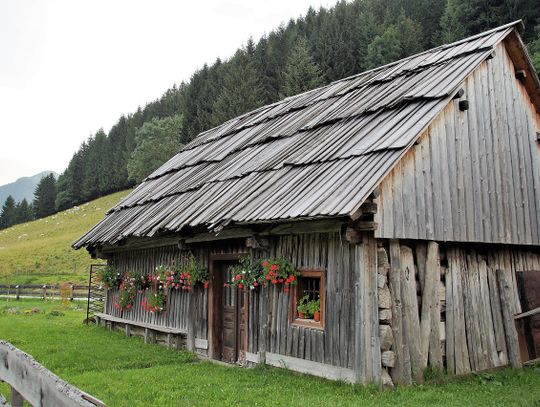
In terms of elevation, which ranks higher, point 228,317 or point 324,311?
point 324,311

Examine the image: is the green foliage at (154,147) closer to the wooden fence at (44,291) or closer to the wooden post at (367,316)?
the wooden fence at (44,291)

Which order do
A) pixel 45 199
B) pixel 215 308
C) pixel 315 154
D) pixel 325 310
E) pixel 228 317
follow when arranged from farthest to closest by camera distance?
pixel 45 199 < pixel 215 308 < pixel 228 317 < pixel 315 154 < pixel 325 310

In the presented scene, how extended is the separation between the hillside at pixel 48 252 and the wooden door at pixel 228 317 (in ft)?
86.4

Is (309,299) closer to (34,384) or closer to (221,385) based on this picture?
(221,385)

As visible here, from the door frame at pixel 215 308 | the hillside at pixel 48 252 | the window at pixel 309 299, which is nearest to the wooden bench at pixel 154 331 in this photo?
the door frame at pixel 215 308

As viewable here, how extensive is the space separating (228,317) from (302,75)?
4416cm

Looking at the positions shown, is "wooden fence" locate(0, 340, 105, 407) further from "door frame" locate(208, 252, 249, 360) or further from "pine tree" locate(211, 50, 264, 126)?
"pine tree" locate(211, 50, 264, 126)

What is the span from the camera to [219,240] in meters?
12.1

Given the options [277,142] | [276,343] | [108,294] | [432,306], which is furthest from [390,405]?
[108,294]

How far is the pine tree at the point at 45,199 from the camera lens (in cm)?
8281

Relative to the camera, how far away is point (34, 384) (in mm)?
4402

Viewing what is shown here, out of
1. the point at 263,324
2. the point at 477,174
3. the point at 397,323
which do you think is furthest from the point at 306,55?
the point at 397,323

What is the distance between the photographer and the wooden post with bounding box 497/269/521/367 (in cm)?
1055

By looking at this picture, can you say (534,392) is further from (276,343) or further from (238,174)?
(238,174)
